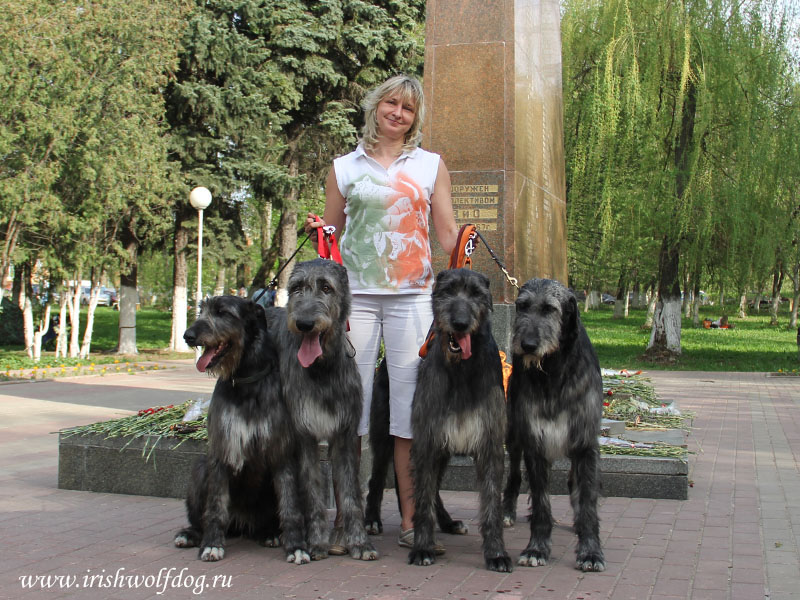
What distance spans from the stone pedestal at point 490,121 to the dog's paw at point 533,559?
4607 mm

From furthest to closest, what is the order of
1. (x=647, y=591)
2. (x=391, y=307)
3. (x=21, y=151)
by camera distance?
(x=21, y=151)
(x=391, y=307)
(x=647, y=591)

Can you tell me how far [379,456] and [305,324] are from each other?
4.68 ft

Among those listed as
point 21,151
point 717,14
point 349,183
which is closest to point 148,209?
point 21,151

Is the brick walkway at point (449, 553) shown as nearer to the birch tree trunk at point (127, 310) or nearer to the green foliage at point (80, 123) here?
the green foliage at point (80, 123)

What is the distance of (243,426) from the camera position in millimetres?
4848

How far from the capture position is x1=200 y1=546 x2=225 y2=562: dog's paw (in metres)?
4.86

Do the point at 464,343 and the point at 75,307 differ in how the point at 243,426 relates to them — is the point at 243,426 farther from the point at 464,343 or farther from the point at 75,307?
the point at 75,307

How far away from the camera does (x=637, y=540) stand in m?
5.36

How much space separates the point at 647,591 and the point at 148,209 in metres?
19.6

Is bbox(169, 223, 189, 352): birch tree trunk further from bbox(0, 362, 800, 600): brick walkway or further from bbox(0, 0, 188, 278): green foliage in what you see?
bbox(0, 362, 800, 600): brick walkway

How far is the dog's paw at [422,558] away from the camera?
4773 millimetres

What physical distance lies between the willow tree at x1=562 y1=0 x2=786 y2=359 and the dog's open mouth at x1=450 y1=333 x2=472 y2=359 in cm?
1474

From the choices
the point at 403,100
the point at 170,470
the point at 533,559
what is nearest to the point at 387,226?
the point at 403,100

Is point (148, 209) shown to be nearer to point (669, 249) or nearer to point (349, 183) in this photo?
point (669, 249)
